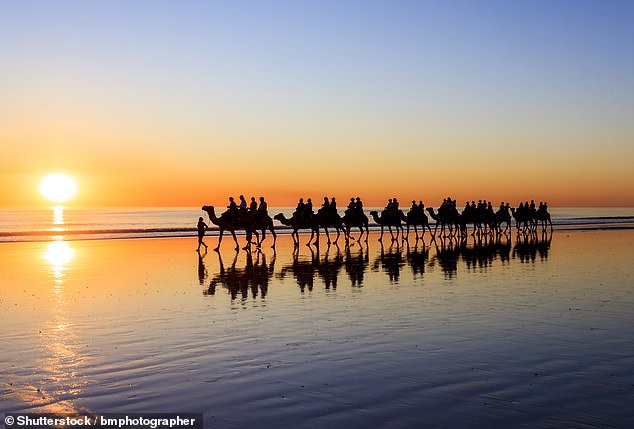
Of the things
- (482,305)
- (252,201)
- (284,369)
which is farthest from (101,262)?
(284,369)

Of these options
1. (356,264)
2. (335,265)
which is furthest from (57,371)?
(356,264)

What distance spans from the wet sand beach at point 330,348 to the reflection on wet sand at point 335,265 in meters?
0.24

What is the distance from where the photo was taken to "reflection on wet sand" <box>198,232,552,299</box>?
17.5 m

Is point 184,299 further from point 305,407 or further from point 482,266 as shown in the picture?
point 482,266

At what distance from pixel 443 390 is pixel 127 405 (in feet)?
10.0

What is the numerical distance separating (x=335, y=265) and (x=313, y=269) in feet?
5.14

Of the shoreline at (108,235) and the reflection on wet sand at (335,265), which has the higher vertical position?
the shoreline at (108,235)

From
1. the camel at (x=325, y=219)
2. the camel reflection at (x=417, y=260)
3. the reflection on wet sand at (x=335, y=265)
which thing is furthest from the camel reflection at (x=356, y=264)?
the camel at (x=325, y=219)

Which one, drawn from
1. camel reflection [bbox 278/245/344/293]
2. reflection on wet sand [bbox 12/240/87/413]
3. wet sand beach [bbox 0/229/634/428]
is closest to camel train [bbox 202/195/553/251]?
camel reflection [bbox 278/245/344/293]

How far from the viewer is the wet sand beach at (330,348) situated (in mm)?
6660

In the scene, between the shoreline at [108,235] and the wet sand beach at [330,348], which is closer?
the wet sand beach at [330,348]

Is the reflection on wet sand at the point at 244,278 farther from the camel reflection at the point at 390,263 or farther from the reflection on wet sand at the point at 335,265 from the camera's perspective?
A: the camel reflection at the point at 390,263

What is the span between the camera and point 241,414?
6469 mm

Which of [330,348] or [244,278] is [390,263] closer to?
[244,278]
